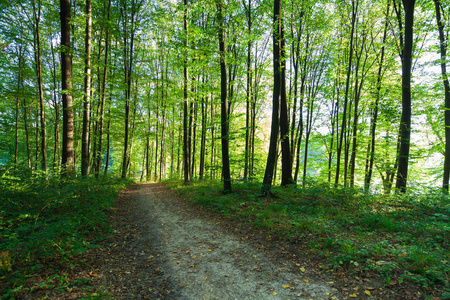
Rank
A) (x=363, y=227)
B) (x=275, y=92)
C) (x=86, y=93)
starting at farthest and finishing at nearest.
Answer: (x=86, y=93) < (x=275, y=92) < (x=363, y=227)

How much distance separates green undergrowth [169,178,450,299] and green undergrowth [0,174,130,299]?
4354 millimetres

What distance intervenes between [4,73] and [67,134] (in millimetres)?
15152

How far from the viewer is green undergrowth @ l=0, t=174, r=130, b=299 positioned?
3.10 metres

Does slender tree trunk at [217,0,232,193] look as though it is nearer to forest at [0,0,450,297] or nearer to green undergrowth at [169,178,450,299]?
forest at [0,0,450,297]

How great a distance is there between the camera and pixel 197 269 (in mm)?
3971

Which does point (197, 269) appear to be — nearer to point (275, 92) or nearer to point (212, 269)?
point (212, 269)

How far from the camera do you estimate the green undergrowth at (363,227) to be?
331cm

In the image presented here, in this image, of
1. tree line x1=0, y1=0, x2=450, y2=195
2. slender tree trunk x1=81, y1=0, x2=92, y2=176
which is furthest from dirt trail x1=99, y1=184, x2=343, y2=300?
slender tree trunk x1=81, y1=0, x2=92, y2=176

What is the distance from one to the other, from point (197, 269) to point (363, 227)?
466cm

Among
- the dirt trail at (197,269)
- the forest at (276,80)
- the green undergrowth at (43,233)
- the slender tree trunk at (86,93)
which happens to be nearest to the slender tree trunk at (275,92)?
the forest at (276,80)

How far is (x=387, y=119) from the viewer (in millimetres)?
13797

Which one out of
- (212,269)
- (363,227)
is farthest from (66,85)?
(363,227)

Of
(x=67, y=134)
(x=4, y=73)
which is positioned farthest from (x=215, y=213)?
(x=4, y=73)

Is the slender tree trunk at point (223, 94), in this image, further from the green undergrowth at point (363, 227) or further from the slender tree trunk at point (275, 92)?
the slender tree trunk at point (275, 92)
